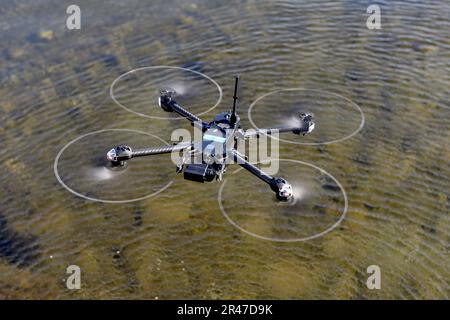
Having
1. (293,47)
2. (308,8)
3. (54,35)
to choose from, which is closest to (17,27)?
(54,35)

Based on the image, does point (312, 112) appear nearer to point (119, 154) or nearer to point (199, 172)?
point (199, 172)

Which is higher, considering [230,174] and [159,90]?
[159,90]

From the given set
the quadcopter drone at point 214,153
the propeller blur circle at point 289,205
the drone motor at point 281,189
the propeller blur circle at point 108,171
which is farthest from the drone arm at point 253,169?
the propeller blur circle at point 108,171

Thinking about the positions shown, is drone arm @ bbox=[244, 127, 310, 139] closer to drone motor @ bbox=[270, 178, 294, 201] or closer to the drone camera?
the drone camera

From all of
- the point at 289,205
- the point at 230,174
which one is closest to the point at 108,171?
the point at 230,174

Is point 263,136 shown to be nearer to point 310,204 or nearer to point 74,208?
point 310,204

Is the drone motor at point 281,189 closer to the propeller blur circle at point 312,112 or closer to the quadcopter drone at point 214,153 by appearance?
the quadcopter drone at point 214,153
